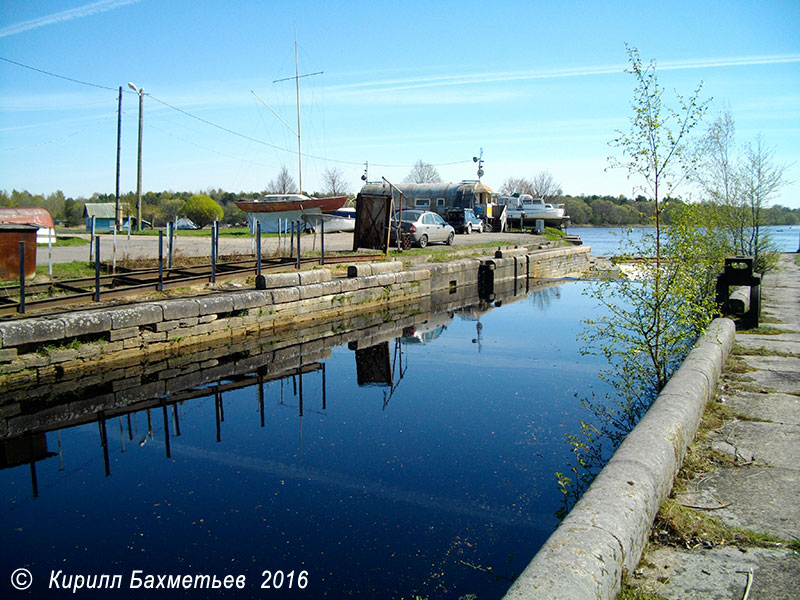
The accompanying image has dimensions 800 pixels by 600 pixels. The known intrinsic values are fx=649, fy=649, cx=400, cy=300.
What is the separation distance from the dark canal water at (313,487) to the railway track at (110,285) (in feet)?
10.8

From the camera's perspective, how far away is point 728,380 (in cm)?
688

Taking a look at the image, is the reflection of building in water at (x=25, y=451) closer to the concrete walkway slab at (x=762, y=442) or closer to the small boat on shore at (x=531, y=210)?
the concrete walkway slab at (x=762, y=442)

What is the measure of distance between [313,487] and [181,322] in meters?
6.33

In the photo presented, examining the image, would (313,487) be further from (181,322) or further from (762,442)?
(181,322)

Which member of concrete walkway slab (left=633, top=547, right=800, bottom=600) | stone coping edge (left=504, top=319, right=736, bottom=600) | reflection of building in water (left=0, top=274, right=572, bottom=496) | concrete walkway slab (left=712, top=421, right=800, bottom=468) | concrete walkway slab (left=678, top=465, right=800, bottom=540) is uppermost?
stone coping edge (left=504, top=319, right=736, bottom=600)

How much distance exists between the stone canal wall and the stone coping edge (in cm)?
734

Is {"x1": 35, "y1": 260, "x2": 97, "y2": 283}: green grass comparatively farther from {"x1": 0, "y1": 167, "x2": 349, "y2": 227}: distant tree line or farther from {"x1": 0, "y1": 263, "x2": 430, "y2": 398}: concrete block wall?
{"x1": 0, "y1": 167, "x2": 349, "y2": 227}: distant tree line

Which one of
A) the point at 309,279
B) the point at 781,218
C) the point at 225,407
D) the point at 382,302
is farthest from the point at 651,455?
the point at 781,218

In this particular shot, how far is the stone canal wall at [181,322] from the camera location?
29.4 ft

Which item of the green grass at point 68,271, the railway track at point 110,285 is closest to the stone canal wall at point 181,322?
the railway track at point 110,285

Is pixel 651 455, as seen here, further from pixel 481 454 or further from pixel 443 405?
pixel 443 405

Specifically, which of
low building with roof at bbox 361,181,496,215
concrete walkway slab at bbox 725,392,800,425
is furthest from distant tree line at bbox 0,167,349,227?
concrete walkway slab at bbox 725,392,800,425

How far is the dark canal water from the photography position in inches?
178

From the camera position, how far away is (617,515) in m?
3.34
